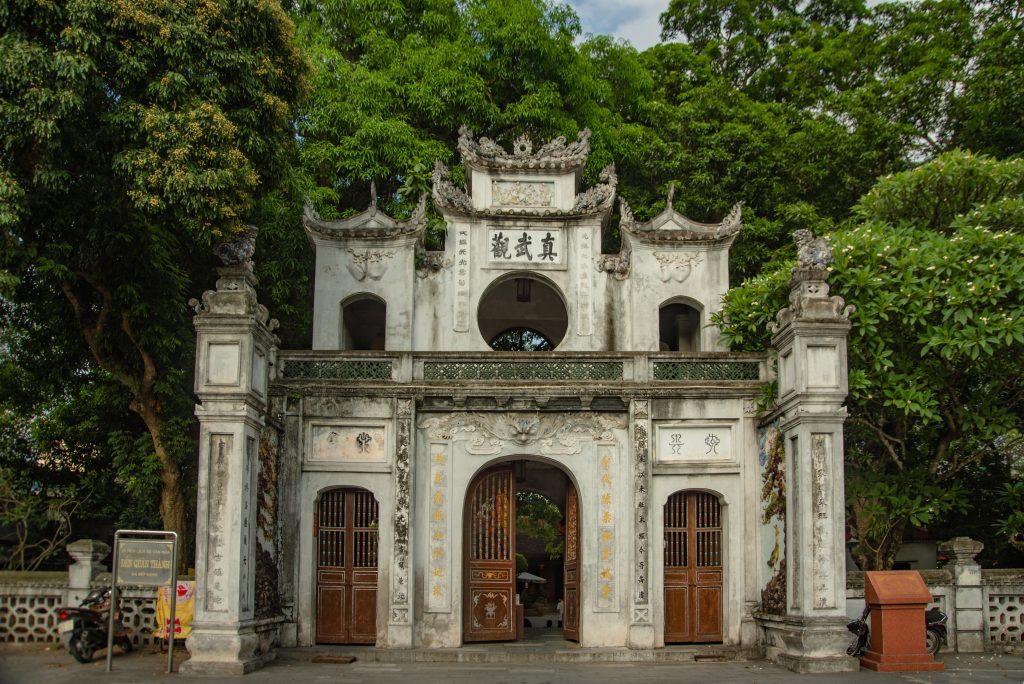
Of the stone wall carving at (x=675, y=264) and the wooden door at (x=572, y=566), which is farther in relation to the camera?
the stone wall carving at (x=675, y=264)

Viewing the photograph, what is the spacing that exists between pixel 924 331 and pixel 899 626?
4528 millimetres

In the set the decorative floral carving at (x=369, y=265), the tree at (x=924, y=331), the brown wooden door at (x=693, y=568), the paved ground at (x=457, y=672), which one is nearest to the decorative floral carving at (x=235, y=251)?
the decorative floral carving at (x=369, y=265)

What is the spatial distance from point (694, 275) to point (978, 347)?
5.78 meters

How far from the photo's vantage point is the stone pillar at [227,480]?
44.6ft

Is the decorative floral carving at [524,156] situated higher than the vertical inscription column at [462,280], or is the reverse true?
the decorative floral carving at [524,156]

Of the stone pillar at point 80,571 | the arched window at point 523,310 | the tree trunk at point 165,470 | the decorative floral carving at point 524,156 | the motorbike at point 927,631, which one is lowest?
the motorbike at point 927,631

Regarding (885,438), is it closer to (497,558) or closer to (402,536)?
(497,558)

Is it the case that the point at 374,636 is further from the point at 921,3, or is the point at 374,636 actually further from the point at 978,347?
the point at 921,3

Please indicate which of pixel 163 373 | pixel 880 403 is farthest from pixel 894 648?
pixel 163 373

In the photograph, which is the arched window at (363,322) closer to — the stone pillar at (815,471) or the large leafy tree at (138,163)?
the large leafy tree at (138,163)

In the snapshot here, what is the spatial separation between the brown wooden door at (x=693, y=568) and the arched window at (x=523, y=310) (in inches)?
206

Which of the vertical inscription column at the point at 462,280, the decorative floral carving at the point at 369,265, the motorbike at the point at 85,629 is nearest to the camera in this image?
the motorbike at the point at 85,629

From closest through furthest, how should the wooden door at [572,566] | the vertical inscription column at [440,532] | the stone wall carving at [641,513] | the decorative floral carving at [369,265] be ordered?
the stone wall carving at [641,513] < the vertical inscription column at [440,532] < the wooden door at [572,566] < the decorative floral carving at [369,265]

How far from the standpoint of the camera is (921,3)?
27094mm
